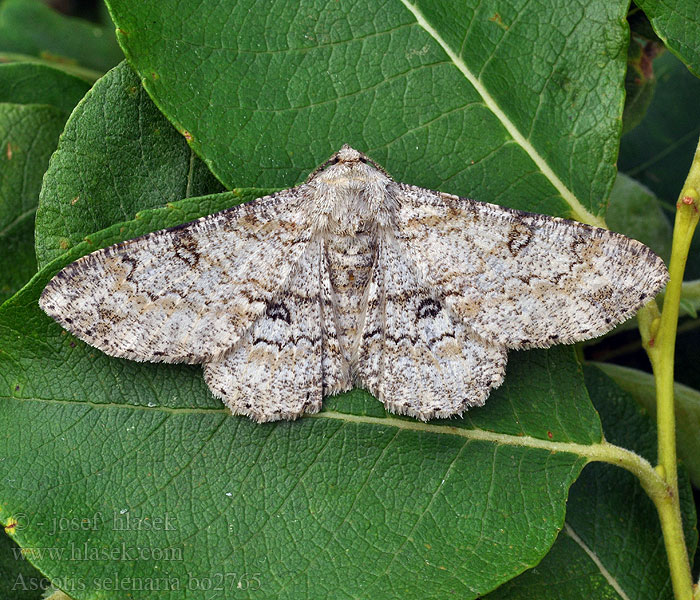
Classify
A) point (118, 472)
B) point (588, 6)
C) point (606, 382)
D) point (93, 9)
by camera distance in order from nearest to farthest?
1. point (118, 472)
2. point (588, 6)
3. point (606, 382)
4. point (93, 9)

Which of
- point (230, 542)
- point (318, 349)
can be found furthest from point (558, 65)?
point (230, 542)

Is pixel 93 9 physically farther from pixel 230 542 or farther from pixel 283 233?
pixel 230 542

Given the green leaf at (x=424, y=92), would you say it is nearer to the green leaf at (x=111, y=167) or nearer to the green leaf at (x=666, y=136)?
the green leaf at (x=111, y=167)

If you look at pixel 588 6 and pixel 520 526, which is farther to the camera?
pixel 588 6

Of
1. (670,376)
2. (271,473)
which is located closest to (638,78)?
(670,376)

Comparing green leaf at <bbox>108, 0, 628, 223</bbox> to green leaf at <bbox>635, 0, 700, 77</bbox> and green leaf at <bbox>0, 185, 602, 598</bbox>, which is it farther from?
green leaf at <bbox>0, 185, 602, 598</bbox>

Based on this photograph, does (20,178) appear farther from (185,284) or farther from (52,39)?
(52,39)

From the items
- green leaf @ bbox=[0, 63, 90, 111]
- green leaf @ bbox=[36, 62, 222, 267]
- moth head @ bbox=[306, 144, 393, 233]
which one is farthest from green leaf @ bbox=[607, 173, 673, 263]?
green leaf @ bbox=[0, 63, 90, 111]
